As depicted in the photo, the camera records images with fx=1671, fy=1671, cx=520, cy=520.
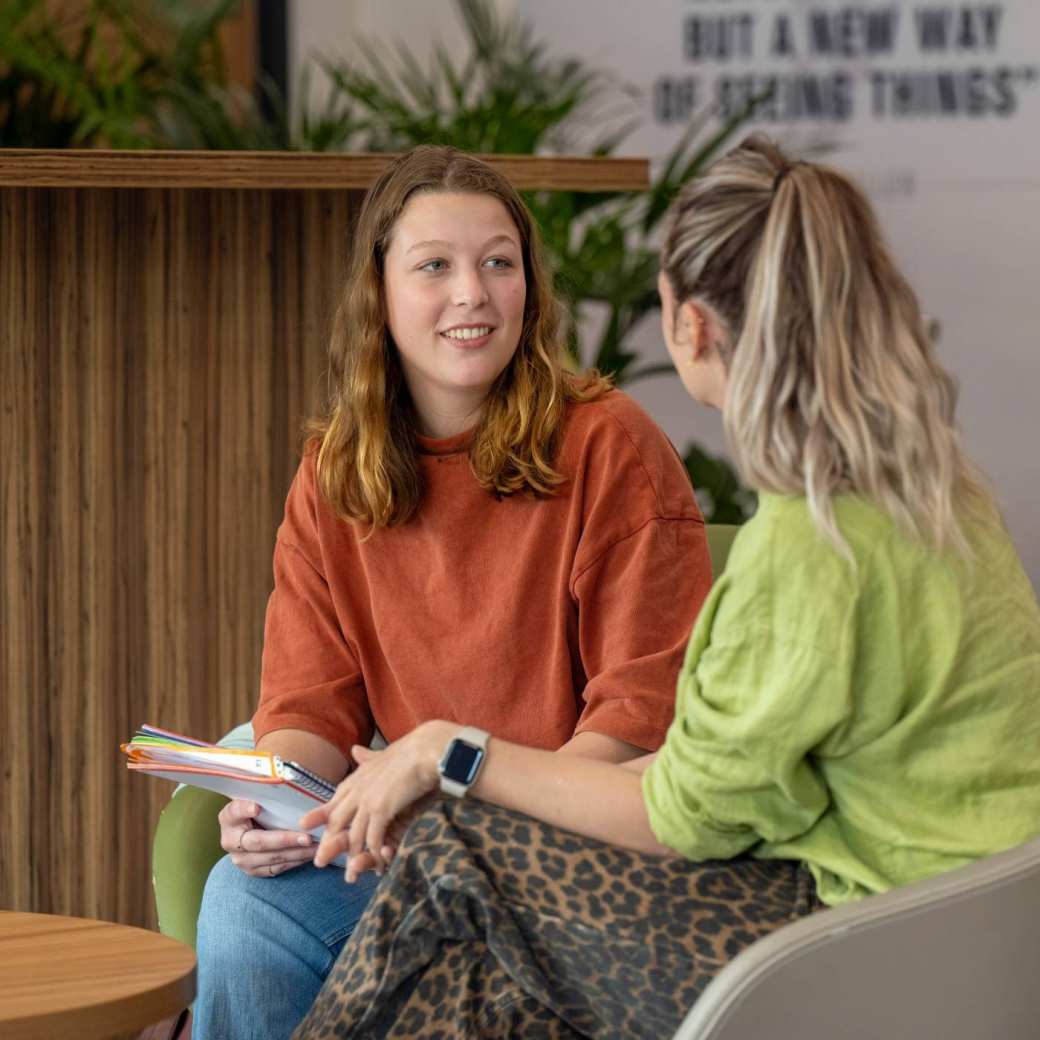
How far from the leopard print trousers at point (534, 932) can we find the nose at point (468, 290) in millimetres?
725

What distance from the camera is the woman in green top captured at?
1342 mm

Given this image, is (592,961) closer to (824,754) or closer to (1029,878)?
(824,754)

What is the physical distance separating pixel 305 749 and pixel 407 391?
471mm

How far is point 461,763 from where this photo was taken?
59.4 inches

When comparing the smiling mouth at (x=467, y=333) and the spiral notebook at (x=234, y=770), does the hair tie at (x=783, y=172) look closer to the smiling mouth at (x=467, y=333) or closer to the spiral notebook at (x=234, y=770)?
the smiling mouth at (x=467, y=333)

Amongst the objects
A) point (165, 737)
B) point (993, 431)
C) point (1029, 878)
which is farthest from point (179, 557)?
point (993, 431)

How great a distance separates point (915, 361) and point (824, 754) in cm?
33

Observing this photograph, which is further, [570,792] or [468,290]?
[468,290]

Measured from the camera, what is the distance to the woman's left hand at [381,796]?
155 centimetres

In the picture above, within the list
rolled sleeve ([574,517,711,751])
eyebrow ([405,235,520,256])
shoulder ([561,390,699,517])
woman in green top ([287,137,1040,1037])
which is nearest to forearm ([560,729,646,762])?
rolled sleeve ([574,517,711,751])

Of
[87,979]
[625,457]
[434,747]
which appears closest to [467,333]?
[625,457]

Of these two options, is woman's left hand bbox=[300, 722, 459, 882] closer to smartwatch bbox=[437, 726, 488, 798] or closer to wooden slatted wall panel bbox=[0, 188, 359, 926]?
smartwatch bbox=[437, 726, 488, 798]

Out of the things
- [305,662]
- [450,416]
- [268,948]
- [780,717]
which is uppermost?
[450,416]

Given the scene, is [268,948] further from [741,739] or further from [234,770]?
[741,739]
